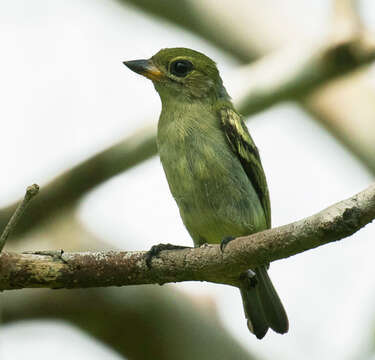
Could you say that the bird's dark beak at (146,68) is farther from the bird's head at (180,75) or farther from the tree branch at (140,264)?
the tree branch at (140,264)

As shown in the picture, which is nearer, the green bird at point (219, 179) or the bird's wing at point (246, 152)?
the green bird at point (219, 179)

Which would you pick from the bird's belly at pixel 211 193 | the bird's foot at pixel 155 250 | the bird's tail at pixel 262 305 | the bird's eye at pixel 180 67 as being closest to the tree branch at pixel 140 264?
the bird's foot at pixel 155 250

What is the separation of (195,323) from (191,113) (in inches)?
71.6

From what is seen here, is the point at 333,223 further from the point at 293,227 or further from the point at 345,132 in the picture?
the point at 345,132

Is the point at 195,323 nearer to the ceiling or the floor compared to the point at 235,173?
nearer to the floor

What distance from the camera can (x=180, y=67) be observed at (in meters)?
5.80

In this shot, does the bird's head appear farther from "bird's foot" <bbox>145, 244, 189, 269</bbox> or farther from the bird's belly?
"bird's foot" <bbox>145, 244, 189, 269</bbox>

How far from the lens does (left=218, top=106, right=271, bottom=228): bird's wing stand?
527 centimetres

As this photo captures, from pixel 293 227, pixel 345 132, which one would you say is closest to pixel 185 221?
pixel 293 227

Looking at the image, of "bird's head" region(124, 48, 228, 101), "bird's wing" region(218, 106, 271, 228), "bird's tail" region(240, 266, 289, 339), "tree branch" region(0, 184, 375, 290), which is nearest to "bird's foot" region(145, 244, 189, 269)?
"tree branch" region(0, 184, 375, 290)

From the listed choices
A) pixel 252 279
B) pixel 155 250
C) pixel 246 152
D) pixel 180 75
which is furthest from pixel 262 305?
pixel 180 75

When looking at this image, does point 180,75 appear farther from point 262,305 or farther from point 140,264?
point 140,264

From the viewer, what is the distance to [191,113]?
5.41 metres

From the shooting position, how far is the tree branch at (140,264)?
3.51 metres
